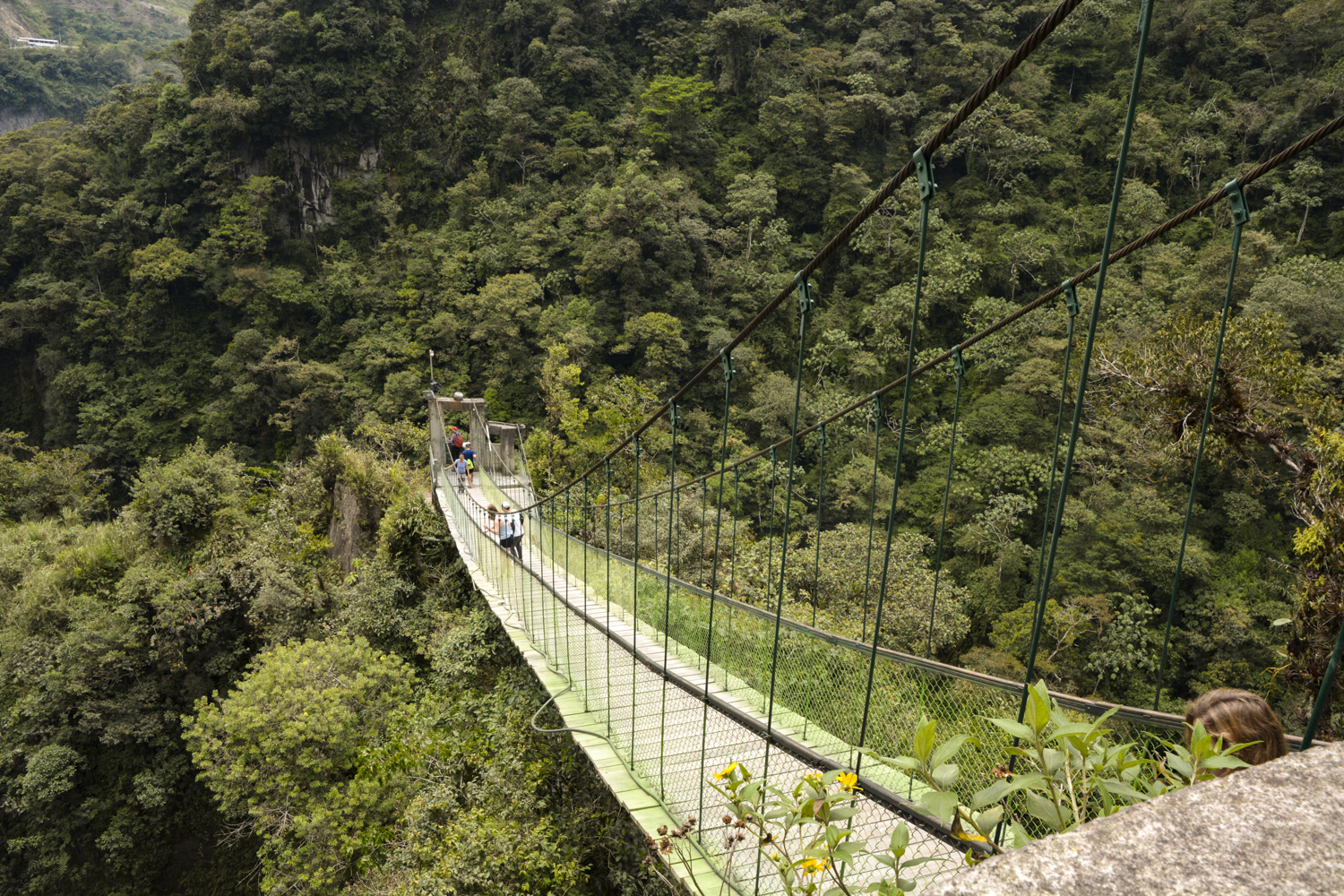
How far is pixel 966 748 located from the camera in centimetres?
211

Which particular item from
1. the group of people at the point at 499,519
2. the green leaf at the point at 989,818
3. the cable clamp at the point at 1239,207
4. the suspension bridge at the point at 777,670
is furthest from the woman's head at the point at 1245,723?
the group of people at the point at 499,519

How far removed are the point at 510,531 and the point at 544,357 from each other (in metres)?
9.36

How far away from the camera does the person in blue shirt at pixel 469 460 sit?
24.4ft

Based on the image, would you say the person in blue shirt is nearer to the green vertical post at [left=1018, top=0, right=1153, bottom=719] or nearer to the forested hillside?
the green vertical post at [left=1018, top=0, right=1153, bottom=719]

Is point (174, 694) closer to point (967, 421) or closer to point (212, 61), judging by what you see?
point (967, 421)

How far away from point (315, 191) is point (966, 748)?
22.4 metres

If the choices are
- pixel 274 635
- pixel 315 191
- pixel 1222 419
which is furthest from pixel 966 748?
pixel 315 191

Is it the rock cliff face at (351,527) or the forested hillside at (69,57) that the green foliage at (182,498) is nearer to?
the rock cliff face at (351,527)

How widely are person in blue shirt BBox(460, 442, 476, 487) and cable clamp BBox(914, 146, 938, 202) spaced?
683 centimetres

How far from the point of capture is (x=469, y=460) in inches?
300

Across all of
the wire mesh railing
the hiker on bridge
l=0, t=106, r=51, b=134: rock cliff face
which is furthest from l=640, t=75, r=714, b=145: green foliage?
l=0, t=106, r=51, b=134: rock cliff face

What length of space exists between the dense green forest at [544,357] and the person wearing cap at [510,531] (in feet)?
4.26

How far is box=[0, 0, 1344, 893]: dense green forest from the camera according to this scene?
257 inches

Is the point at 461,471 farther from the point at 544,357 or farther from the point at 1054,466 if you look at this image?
the point at 544,357
